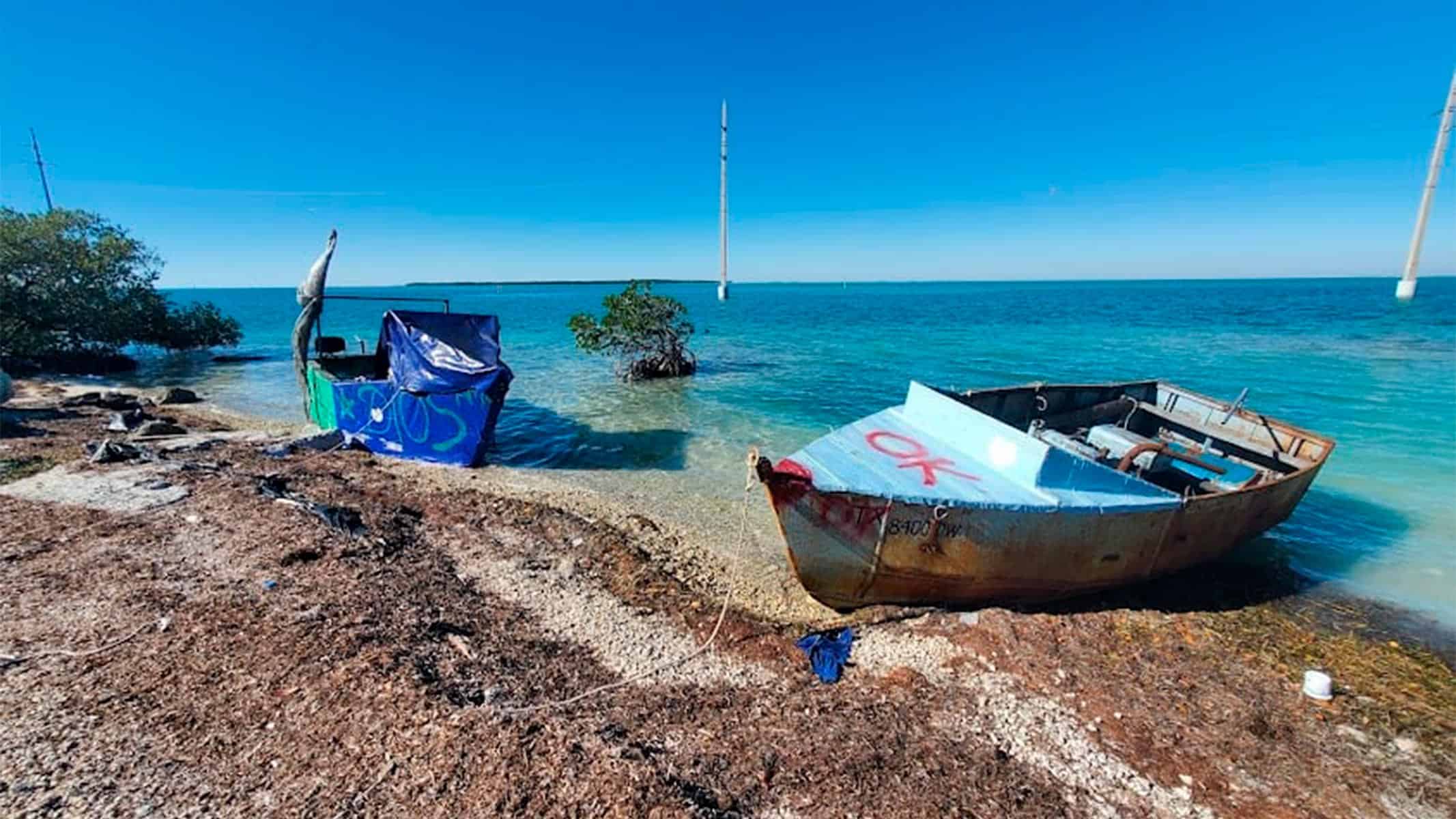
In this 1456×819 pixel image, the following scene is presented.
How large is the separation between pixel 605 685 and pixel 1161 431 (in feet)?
39.0

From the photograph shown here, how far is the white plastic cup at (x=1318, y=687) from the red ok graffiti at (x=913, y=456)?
3684 mm

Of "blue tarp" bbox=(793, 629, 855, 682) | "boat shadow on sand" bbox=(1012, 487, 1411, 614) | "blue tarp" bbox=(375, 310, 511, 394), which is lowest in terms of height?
"boat shadow on sand" bbox=(1012, 487, 1411, 614)

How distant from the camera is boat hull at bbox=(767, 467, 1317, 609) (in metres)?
6.21

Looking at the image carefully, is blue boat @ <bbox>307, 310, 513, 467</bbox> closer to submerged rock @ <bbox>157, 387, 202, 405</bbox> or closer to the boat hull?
the boat hull

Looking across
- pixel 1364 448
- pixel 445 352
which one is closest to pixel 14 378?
pixel 445 352

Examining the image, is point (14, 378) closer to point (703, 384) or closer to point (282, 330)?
point (703, 384)

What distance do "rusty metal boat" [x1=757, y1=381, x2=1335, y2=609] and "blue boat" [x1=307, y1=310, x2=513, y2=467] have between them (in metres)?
7.95

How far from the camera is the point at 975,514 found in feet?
20.5

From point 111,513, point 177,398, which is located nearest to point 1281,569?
point 111,513

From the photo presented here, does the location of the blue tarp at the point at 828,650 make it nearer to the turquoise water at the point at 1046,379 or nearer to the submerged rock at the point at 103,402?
the turquoise water at the point at 1046,379

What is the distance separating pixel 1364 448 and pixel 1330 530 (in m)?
7.64

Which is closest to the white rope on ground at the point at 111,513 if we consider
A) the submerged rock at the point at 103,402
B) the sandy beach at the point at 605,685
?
the sandy beach at the point at 605,685

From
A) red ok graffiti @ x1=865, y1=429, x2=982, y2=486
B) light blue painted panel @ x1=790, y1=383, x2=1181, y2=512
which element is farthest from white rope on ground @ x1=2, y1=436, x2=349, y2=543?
red ok graffiti @ x1=865, y1=429, x2=982, y2=486

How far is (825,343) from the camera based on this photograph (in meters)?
41.8
